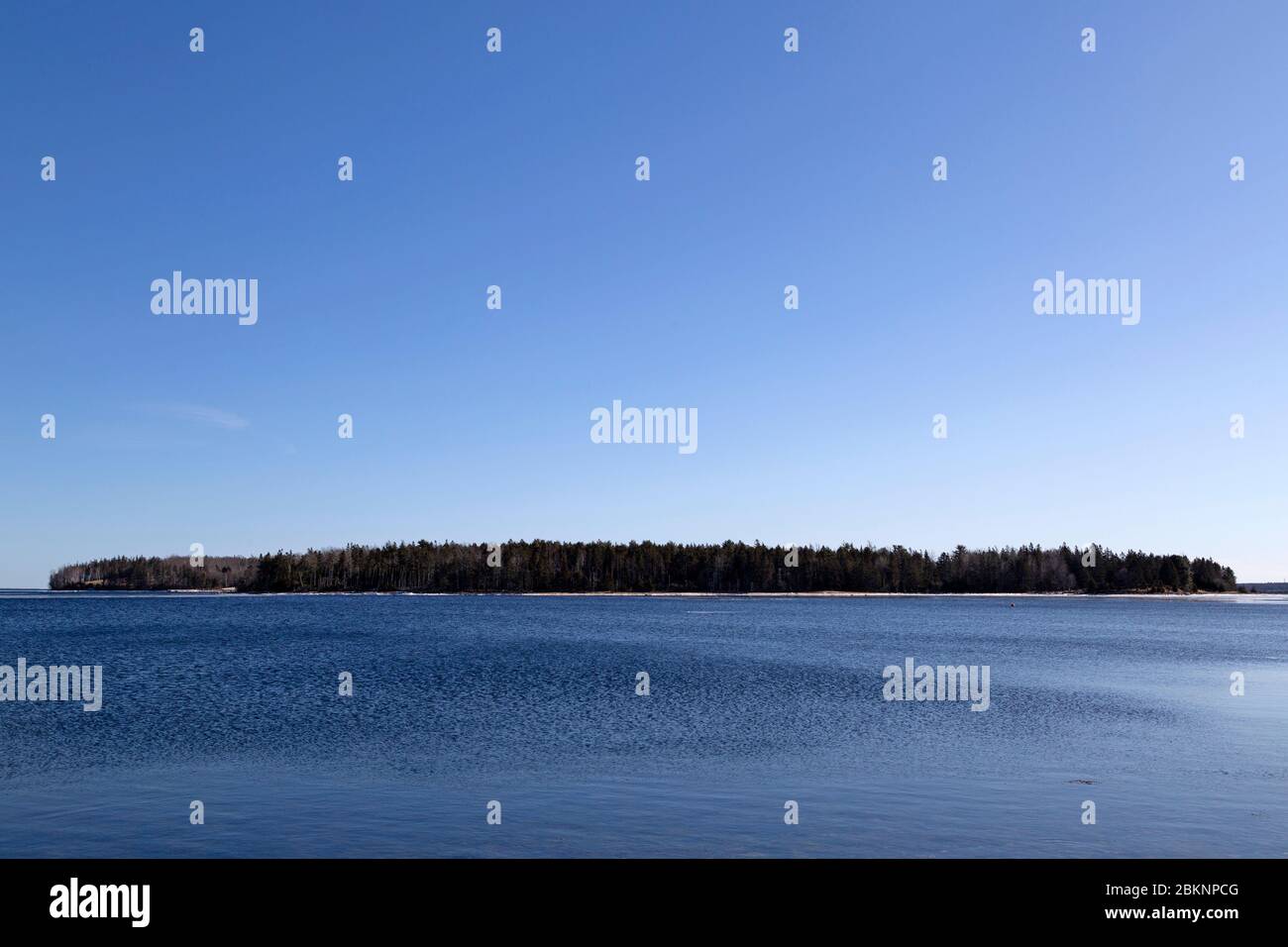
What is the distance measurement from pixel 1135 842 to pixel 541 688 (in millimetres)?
34081

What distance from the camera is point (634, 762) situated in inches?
1155

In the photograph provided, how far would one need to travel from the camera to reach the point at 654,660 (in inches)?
2692

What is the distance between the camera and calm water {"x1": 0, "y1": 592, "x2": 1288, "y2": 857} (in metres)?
20.4

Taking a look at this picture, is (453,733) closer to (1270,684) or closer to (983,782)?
(983,782)

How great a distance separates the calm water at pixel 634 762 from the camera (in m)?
20.4

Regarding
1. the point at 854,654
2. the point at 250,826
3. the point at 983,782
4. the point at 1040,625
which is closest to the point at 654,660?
the point at 854,654

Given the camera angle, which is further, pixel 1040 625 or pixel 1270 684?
pixel 1040 625
